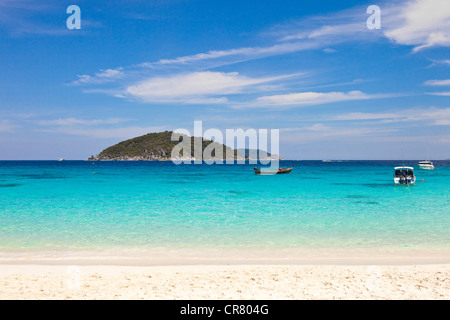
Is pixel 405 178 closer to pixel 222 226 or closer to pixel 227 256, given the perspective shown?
pixel 222 226

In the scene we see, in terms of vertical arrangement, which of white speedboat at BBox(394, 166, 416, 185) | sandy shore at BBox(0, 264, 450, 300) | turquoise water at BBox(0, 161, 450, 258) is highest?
white speedboat at BBox(394, 166, 416, 185)

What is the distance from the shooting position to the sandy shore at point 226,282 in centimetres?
747

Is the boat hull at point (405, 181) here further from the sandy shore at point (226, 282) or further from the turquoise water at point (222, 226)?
the sandy shore at point (226, 282)

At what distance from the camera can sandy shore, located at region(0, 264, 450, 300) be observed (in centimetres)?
747

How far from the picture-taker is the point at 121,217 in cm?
2055

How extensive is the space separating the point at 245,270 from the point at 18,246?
9.22 metres

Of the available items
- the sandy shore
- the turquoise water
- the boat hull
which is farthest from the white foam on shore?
the boat hull

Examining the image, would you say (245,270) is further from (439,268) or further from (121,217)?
(121,217)

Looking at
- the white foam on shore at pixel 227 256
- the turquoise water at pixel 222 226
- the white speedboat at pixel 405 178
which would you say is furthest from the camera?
the white speedboat at pixel 405 178

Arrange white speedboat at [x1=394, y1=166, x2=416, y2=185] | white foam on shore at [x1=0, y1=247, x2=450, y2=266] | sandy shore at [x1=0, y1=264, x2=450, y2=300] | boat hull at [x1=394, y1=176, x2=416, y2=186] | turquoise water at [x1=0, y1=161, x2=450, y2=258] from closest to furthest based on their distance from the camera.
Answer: sandy shore at [x1=0, y1=264, x2=450, y2=300] → white foam on shore at [x1=0, y1=247, x2=450, y2=266] → turquoise water at [x1=0, y1=161, x2=450, y2=258] → boat hull at [x1=394, y1=176, x2=416, y2=186] → white speedboat at [x1=394, y1=166, x2=416, y2=185]

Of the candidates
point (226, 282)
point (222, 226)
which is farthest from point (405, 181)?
point (226, 282)

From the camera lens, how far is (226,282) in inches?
331

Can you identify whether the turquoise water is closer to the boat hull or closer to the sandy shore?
the sandy shore

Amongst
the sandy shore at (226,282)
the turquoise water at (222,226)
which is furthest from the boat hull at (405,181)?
the sandy shore at (226,282)
